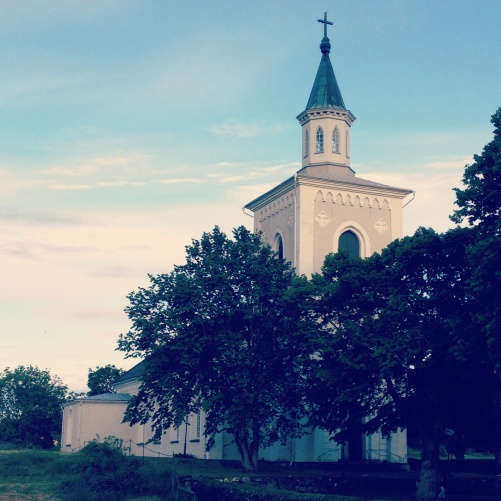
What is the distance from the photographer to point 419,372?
31859 mm

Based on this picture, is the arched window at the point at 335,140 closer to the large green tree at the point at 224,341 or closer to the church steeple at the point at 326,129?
the church steeple at the point at 326,129

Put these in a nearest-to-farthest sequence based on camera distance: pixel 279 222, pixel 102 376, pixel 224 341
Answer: pixel 224 341
pixel 279 222
pixel 102 376

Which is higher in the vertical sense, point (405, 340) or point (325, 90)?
point (325, 90)

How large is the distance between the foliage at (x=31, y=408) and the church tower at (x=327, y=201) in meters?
44.9

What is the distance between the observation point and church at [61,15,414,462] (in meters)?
43.3

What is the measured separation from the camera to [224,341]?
35.6 m

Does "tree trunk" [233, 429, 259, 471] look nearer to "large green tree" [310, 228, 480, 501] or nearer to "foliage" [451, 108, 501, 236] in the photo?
"large green tree" [310, 228, 480, 501]

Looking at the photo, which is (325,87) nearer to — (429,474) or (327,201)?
(327,201)

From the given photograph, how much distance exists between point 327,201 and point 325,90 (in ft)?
25.0

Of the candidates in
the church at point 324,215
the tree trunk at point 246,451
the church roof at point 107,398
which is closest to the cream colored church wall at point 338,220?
the church at point 324,215

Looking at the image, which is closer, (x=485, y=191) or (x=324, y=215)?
(x=485, y=191)

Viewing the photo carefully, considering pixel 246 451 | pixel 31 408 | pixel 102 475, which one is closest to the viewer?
pixel 102 475

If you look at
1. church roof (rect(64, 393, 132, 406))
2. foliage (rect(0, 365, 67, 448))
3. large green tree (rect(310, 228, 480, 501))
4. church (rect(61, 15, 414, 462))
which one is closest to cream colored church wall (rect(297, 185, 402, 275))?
church (rect(61, 15, 414, 462))

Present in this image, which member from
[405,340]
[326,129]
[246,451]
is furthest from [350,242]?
[405,340]
